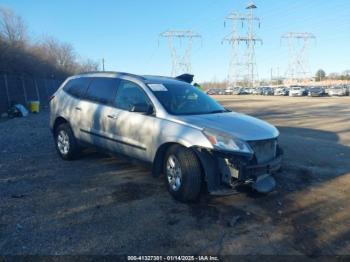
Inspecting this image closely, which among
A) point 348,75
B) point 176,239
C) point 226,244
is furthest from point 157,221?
point 348,75

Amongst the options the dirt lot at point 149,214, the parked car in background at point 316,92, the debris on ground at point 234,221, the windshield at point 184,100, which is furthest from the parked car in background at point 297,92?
the debris on ground at point 234,221

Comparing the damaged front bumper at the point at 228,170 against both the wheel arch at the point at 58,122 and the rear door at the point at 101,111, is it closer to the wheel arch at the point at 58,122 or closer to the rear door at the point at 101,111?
the rear door at the point at 101,111

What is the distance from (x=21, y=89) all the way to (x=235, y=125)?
20.5 meters

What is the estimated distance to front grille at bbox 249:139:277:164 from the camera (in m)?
4.57

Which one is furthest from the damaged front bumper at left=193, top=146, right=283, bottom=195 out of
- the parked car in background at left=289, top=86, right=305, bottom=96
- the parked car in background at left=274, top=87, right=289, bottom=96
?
the parked car in background at left=274, top=87, right=289, bottom=96

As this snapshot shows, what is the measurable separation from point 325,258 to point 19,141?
865cm

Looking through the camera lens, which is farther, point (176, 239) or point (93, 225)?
point (93, 225)

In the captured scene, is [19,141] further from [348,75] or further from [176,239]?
[348,75]

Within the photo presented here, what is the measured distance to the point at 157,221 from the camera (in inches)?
163

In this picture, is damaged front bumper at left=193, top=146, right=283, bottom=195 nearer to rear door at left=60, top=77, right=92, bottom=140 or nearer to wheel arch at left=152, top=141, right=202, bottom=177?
wheel arch at left=152, top=141, right=202, bottom=177

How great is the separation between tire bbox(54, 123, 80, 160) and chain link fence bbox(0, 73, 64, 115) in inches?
496

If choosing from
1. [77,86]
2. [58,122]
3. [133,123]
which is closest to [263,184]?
[133,123]

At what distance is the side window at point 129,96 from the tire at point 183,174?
3.72 feet

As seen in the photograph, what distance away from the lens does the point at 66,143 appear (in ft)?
22.5
